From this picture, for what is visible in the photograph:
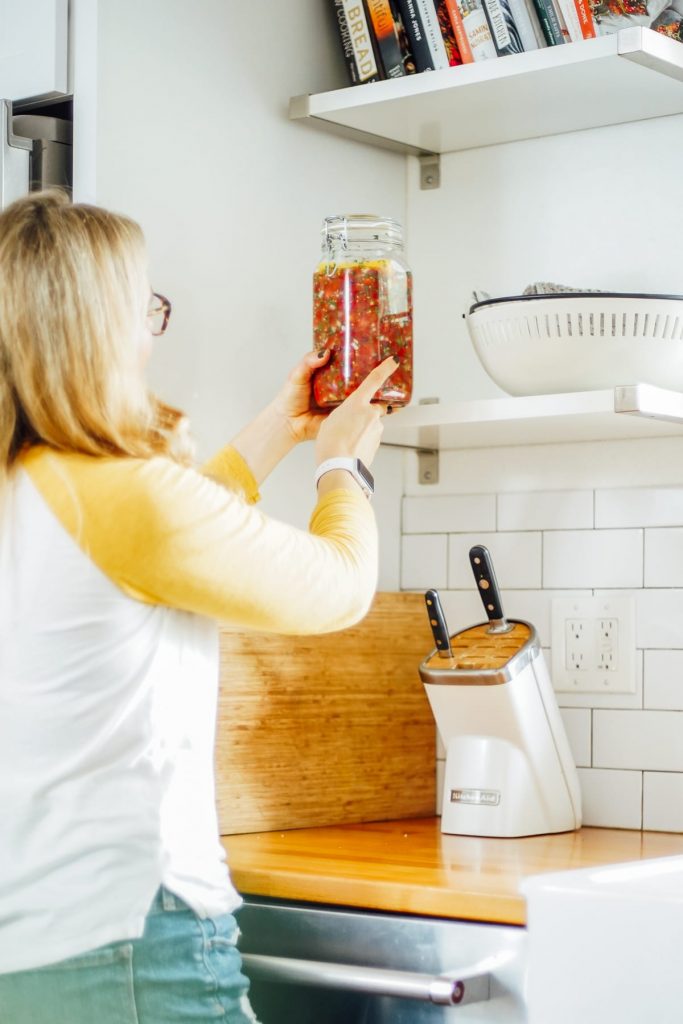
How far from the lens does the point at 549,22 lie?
72.2 inches

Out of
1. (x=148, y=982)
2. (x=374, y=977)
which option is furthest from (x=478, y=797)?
(x=148, y=982)

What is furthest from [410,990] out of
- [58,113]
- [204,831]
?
[58,113]

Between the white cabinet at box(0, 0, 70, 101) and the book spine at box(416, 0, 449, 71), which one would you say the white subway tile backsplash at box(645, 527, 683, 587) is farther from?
the white cabinet at box(0, 0, 70, 101)

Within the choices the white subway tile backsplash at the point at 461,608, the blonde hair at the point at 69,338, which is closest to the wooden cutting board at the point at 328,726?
the white subway tile backsplash at the point at 461,608

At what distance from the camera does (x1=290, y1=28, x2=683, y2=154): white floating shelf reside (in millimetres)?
1705

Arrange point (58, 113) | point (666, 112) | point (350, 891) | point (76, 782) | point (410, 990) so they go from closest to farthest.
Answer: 1. point (76, 782)
2. point (410, 990)
3. point (350, 891)
4. point (58, 113)
5. point (666, 112)

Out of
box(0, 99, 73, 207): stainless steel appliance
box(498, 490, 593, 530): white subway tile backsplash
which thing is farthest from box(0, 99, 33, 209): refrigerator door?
box(498, 490, 593, 530): white subway tile backsplash

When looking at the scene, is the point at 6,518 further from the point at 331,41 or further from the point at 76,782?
the point at 331,41

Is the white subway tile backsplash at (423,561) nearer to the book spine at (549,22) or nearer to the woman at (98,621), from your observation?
the book spine at (549,22)

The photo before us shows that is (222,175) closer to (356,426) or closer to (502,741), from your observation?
(356,426)

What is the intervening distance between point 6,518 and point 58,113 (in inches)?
29.3

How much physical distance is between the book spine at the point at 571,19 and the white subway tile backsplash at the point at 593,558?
2.15 feet

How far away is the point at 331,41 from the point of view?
2.05 meters

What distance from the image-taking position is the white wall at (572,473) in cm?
187
